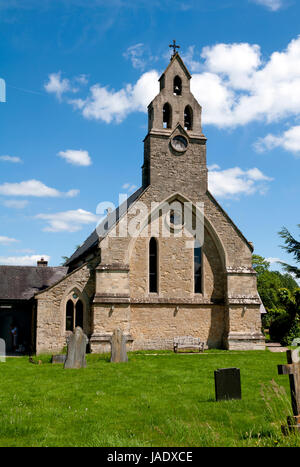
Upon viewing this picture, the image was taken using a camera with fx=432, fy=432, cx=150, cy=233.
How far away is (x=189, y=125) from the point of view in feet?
82.1

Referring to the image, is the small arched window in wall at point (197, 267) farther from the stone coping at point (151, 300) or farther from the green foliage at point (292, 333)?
the green foliage at point (292, 333)

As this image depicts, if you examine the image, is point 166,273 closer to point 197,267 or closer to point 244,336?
point 197,267

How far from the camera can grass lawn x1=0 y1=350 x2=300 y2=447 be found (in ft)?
21.7

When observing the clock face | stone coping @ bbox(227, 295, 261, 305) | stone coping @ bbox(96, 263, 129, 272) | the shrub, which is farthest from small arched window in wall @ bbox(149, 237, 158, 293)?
the shrub

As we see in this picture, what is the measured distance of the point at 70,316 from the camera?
21859 millimetres

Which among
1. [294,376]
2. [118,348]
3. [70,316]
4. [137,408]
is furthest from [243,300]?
[294,376]

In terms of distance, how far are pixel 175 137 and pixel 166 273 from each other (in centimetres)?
759

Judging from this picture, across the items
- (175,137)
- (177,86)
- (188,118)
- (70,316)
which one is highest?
(177,86)

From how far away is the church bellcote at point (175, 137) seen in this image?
2342cm

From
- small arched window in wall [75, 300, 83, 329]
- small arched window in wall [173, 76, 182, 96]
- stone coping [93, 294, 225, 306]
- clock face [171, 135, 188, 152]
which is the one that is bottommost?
small arched window in wall [75, 300, 83, 329]

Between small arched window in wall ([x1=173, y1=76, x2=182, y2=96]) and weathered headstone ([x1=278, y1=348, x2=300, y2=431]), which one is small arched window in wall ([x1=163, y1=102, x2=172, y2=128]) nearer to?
small arched window in wall ([x1=173, y1=76, x2=182, y2=96])

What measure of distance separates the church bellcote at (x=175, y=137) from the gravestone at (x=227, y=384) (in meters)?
14.4

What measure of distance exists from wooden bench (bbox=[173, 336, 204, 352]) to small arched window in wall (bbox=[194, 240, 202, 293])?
2.55 m
